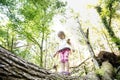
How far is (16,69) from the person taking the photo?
305 cm

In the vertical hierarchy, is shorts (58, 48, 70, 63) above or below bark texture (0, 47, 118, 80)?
above

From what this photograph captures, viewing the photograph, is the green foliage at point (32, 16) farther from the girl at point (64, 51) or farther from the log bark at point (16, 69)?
the log bark at point (16, 69)

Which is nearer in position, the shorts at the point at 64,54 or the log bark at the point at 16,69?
the log bark at the point at 16,69

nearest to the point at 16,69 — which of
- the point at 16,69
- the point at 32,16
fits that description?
the point at 16,69

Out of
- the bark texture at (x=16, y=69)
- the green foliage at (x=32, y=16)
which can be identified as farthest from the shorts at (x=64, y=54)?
the green foliage at (x=32, y=16)

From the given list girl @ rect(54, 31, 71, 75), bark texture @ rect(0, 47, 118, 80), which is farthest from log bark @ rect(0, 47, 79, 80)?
girl @ rect(54, 31, 71, 75)

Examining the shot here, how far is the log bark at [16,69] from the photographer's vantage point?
2926 millimetres

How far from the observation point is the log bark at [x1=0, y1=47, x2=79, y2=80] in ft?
9.60

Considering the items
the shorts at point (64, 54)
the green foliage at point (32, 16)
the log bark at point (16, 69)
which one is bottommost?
the log bark at point (16, 69)

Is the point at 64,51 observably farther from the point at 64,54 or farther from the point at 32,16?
the point at 32,16

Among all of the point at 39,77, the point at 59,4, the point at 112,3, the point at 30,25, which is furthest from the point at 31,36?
the point at 39,77

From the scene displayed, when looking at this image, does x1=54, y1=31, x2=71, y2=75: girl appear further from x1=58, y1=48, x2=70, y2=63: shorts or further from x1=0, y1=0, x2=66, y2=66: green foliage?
x1=0, y1=0, x2=66, y2=66: green foliage

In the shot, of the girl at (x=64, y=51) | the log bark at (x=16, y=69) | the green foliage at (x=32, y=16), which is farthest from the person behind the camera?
the green foliage at (x=32, y=16)

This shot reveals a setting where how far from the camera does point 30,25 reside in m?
15.4
